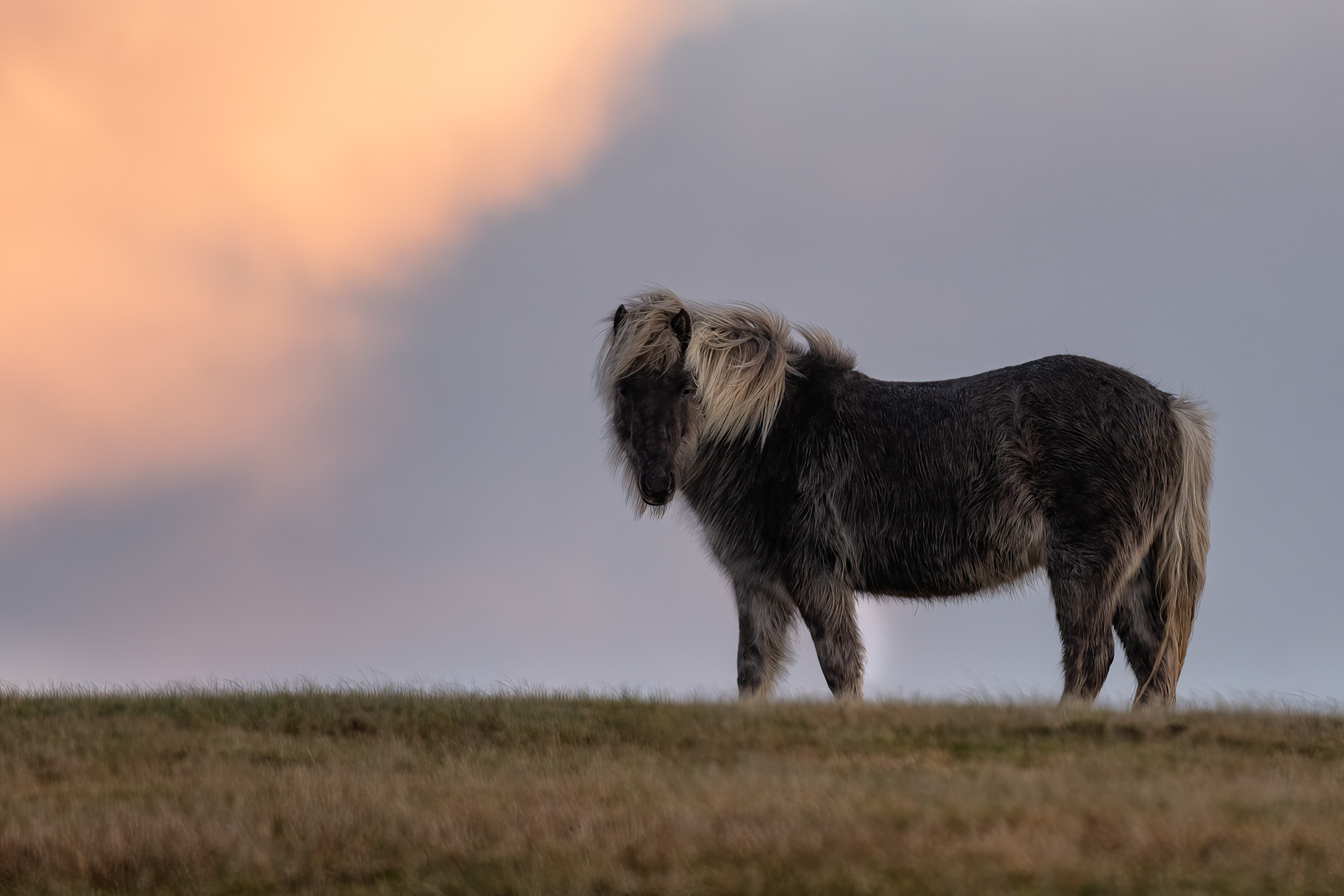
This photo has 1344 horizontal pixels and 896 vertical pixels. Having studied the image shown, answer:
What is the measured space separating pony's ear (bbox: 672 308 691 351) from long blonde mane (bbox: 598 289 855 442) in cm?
4

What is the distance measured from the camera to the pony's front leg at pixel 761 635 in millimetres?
12484

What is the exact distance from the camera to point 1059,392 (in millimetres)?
12617

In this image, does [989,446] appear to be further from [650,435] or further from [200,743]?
[200,743]

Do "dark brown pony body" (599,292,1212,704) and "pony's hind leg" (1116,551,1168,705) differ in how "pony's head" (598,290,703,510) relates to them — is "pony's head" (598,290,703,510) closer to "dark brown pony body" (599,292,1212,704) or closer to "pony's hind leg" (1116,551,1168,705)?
"dark brown pony body" (599,292,1212,704)

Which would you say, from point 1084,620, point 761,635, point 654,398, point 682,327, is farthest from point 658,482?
point 1084,620

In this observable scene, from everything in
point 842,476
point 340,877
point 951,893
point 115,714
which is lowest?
point 115,714

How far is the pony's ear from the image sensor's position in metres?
12.6

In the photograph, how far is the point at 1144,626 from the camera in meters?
13.1

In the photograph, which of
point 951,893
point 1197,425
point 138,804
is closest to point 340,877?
point 138,804

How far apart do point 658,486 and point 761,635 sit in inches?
66.5

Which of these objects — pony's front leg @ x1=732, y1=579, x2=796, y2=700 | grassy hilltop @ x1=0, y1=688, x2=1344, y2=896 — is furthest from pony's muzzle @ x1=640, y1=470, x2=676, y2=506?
grassy hilltop @ x1=0, y1=688, x2=1344, y2=896

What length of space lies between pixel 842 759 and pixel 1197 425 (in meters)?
5.13

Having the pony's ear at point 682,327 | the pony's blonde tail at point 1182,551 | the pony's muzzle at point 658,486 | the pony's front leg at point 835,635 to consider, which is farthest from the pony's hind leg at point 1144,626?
the pony's ear at point 682,327

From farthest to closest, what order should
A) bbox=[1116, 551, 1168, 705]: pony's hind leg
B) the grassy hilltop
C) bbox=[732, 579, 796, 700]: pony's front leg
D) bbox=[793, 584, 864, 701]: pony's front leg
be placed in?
bbox=[1116, 551, 1168, 705]: pony's hind leg → bbox=[732, 579, 796, 700]: pony's front leg → bbox=[793, 584, 864, 701]: pony's front leg → the grassy hilltop
